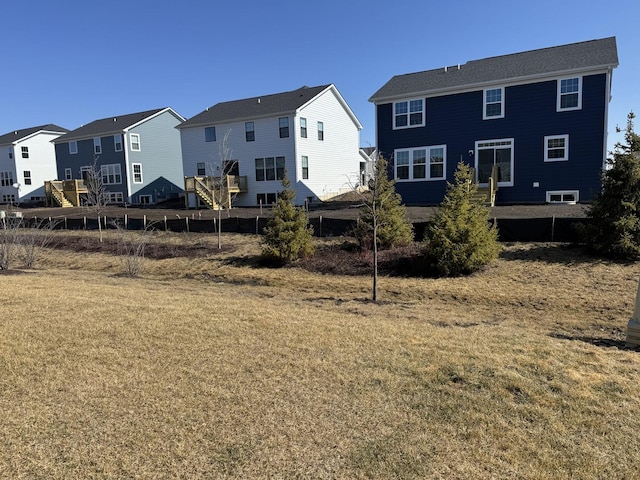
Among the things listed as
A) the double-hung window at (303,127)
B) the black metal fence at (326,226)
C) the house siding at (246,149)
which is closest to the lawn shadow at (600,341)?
the black metal fence at (326,226)

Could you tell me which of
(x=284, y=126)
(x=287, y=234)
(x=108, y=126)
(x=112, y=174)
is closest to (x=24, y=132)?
(x=108, y=126)

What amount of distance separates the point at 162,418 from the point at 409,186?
22699 mm

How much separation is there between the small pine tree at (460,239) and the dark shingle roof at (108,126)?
3179 centimetres

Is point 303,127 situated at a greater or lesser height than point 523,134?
greater

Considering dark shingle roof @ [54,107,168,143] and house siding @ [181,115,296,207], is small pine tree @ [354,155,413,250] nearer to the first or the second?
house siding @ [181,115,296,207]

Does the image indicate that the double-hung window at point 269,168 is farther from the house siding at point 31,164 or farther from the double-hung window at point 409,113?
the house siding at point 31,164

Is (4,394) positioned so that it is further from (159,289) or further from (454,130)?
(454,130)

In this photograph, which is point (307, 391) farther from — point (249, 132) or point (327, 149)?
point (327, 149)

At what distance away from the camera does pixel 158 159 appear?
129ft

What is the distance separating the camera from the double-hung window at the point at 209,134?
108ft

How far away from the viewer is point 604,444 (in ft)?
12.4

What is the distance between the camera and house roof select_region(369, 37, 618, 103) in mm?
20969

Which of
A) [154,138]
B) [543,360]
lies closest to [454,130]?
[543,360]

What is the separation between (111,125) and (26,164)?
1312 centimetres
